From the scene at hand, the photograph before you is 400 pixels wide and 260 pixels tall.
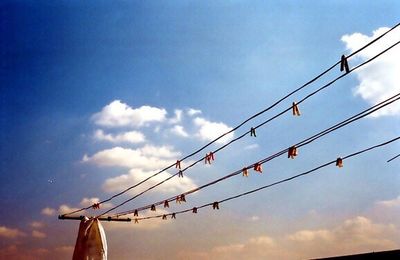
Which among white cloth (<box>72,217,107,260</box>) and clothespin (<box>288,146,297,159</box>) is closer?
clothespin (<box>288,146,297,159</box>)

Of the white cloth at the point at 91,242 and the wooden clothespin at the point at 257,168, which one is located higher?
the wooden clothespin at the point at 257,168

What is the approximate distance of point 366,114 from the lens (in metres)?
6.60

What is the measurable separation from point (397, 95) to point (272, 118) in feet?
8.48

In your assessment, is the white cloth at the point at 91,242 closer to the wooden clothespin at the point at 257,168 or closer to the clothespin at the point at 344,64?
the wooden clothespin at the point at 257,168

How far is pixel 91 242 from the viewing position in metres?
11.6

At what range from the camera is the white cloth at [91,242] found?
1134cm

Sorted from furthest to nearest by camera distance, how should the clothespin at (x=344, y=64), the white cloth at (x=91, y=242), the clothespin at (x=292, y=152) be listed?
the white cloth at (x=91, y=242), the clothespin at (x=292, y=152), the clothespin at (x=344, y=64)

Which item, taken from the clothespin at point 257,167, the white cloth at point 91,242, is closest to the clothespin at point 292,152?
the clothespin at point 257,167

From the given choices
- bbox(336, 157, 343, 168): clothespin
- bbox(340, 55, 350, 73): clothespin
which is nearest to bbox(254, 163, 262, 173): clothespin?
bbox(336, 157, 343, 168): clothespin

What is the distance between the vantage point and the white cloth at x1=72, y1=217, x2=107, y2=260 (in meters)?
11.3

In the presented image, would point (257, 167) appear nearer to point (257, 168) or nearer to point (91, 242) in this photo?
point (257, 168)

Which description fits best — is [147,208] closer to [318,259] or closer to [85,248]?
[85,248]

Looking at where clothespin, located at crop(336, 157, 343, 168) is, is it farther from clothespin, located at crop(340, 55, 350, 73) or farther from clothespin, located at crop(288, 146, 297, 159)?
clothespin, located at crop(340, 55, 350, 73)

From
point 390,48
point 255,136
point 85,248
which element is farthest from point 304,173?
point 85,248
